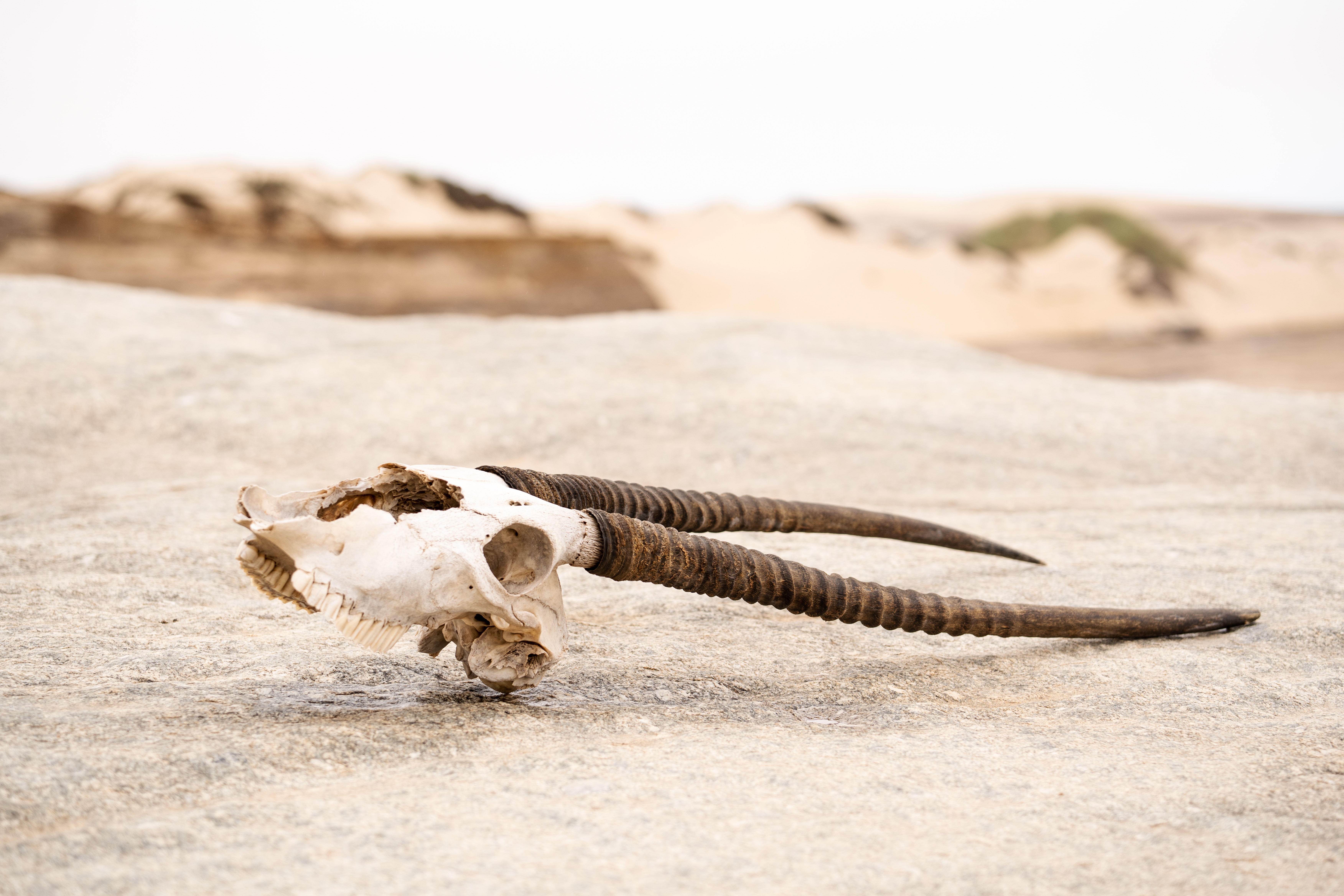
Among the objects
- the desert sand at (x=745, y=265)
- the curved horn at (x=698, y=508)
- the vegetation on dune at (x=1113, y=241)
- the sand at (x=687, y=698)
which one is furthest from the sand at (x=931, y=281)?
the curved horn at (x=698, y=508)

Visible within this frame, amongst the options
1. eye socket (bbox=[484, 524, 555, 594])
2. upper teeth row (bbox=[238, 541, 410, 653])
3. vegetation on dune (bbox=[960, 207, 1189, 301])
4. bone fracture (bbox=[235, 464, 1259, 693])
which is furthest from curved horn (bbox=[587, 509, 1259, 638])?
vegetation on dune (bbox=[960, 207, 1189, 301])

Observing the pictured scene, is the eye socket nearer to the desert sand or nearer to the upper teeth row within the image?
the upper teeth row

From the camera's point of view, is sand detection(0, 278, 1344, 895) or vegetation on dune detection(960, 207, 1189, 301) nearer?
sand detection(0, 278, 1344, 895)

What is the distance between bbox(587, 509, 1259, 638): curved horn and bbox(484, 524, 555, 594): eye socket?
13 centimetres

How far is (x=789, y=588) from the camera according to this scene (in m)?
2.58

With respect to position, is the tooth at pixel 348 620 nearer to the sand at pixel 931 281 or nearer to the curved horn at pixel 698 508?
the curved horn at pixel 698 508

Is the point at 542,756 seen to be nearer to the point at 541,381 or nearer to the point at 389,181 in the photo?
the point at 541,381

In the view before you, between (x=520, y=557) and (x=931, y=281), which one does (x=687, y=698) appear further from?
(x=931, y=281)

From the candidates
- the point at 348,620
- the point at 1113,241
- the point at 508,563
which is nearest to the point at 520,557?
the point at 508,563

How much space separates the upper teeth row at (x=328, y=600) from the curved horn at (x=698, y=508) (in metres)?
0.49

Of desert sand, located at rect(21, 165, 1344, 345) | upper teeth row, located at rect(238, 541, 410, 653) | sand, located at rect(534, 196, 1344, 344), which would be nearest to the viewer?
upper teeth row, located at rect(238, 541, 410, 653)

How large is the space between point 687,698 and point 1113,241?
75.2ft

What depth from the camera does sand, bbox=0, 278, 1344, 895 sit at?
1758 millimetres

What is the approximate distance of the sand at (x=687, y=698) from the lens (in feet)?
5.77
